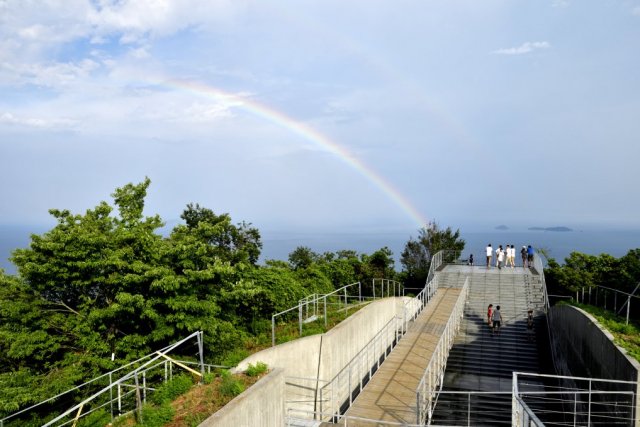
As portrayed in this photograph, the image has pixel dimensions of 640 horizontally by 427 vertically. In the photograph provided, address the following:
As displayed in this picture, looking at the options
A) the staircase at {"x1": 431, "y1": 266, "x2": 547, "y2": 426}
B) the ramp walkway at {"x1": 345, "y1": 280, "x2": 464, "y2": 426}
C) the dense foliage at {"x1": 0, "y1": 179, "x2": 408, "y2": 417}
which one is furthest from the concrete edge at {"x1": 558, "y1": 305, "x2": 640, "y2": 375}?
the dense foliage at {"x1": 0, "y1": 179, "x2": 408, "y2": 417}

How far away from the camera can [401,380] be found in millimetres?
12625

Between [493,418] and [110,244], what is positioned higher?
[110,244]

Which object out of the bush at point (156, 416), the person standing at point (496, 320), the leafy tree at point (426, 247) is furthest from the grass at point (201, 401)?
the leafy tree at point (426, 247)

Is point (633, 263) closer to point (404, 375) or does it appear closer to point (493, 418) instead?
point (493, 418)

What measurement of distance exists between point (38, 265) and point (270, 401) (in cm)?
770

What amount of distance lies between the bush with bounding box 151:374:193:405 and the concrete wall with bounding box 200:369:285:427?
1.72 meters

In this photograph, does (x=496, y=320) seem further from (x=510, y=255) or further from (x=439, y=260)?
(x=439, y=260)

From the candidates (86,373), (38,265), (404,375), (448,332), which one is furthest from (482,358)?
(38,265)

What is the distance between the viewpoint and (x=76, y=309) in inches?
555

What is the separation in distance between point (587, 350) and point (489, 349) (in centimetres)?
593

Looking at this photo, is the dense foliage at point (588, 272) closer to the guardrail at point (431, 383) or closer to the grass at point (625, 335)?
the grass at point (625, 335)

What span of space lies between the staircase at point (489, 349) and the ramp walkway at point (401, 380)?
135 cm

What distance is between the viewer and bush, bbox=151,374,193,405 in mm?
9938

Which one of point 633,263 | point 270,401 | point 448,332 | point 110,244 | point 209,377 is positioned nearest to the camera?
point 270,401
